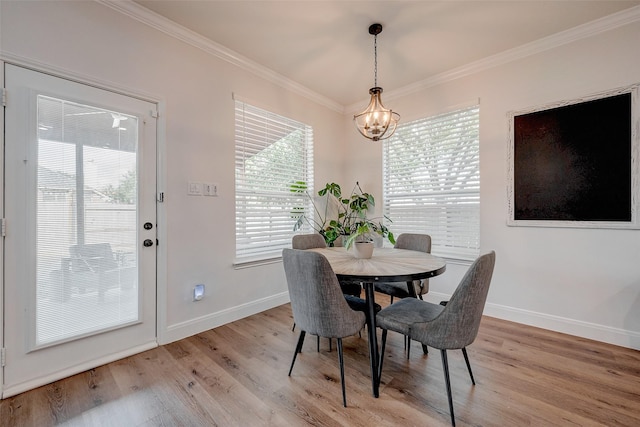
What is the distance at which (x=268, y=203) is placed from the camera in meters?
3.27

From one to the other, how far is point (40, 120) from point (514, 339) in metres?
4.01

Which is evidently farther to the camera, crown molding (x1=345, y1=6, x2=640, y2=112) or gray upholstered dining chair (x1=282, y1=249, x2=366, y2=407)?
crown molding (x1=345, y1=6, x2=640, y2=112)

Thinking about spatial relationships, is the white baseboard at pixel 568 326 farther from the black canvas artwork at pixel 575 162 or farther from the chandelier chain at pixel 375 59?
the chandelier chain at pixel 375 59

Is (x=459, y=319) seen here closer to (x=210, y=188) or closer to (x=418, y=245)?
(x=418, y=245)

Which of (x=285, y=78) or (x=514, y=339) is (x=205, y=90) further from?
(x=514, y=339)

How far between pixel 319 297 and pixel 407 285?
1.11 metres

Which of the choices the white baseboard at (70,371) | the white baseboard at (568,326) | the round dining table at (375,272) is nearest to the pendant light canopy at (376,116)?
the round dining table at (375,272)

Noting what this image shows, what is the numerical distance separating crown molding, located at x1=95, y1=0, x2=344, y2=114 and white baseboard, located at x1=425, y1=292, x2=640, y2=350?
3428 millimetres

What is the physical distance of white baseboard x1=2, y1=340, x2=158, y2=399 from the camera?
1.69 meters

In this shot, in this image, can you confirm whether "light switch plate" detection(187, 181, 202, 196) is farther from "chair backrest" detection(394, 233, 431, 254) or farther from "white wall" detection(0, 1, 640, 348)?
"chair backrest" detection(394, 233, 431, 254)

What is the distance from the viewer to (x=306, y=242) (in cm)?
273

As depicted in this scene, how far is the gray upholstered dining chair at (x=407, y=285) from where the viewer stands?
7.83 ft

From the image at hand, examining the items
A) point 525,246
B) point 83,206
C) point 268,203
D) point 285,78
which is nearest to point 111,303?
point 83,206

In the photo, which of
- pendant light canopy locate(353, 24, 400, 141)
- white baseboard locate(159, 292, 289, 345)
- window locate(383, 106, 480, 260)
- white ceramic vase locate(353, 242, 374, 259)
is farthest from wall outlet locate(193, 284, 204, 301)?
window locate(383, 106, 480, 260)
